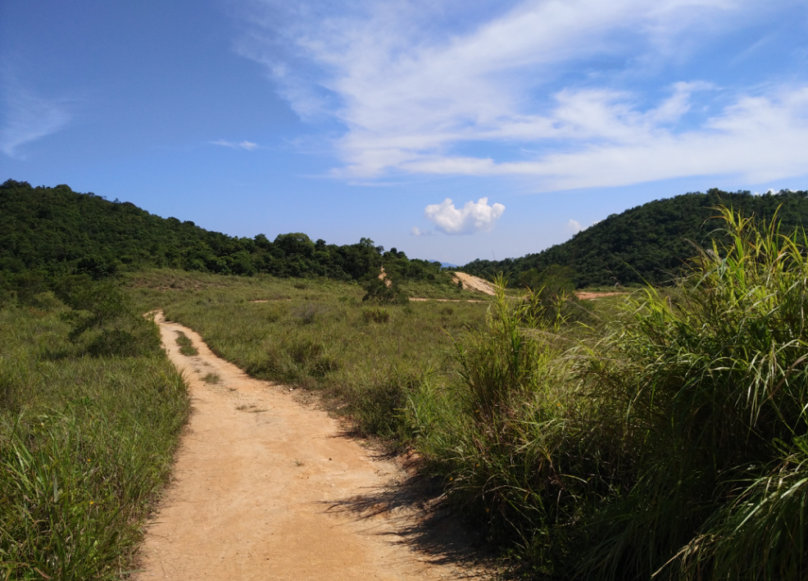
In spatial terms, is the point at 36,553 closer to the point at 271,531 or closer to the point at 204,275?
the point at 271,531

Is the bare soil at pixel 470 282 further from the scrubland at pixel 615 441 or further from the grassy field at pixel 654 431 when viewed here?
the grassy field at pixel 654 431

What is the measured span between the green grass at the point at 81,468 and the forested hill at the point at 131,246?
34605mm

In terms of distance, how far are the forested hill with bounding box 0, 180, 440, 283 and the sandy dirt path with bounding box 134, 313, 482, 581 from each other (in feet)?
115

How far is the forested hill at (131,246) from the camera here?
43844 millimetres

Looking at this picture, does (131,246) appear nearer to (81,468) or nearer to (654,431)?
(81,468)

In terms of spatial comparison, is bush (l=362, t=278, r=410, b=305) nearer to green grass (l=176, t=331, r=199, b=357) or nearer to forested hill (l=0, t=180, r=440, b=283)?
forested hill (l=0, t=180, r=440, b=283)

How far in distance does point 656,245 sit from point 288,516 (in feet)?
54.7

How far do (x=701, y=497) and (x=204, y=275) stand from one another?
4713 cm

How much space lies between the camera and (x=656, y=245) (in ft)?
57.7

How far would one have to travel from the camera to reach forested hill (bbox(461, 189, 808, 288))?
375cm

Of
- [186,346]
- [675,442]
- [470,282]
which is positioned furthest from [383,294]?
[470,282]

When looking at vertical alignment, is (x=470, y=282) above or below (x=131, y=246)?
below

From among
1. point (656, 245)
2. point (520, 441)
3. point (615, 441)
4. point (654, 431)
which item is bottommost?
point (520, 441)

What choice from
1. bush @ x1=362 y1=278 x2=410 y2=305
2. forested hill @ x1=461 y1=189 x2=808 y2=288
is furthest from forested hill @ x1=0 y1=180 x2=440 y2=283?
forested hill @ x1=461 y1=189 x2=808 y2=288
